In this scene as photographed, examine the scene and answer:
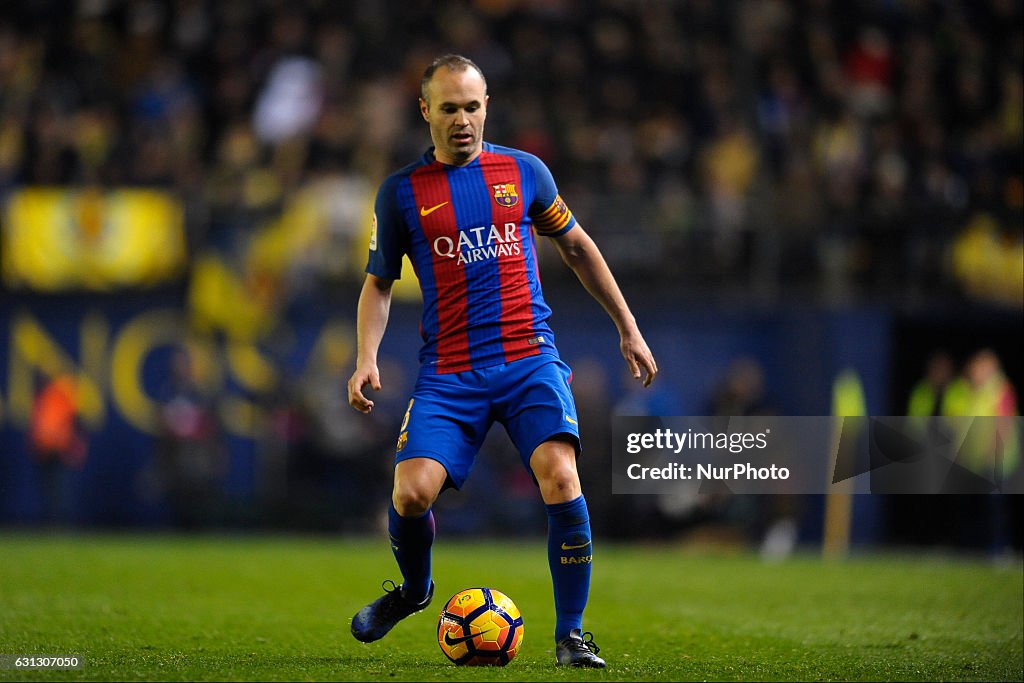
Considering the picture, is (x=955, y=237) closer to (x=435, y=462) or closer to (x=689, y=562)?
(x=689, y=562)

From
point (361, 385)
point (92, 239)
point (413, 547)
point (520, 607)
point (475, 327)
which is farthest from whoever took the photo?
point (92, 239)

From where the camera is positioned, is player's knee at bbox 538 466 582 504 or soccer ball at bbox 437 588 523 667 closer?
player's knee at bbox 538 466 582 504

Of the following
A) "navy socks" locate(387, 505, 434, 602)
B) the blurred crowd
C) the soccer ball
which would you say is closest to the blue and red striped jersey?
"navy socks" locate(387, 505, 434, 602)

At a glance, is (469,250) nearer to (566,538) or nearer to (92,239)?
(566,538)

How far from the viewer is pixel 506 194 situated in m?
6.14

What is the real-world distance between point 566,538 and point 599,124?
12.6 m

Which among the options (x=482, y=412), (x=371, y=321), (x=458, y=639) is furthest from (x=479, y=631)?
(x=371, y=321)

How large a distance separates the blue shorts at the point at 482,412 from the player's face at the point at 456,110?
0.94 m

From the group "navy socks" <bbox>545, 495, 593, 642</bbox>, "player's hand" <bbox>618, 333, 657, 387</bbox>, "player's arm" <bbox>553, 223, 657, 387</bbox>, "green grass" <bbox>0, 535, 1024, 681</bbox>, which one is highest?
"player's arm" <bbox>553, 223, 657, 387</bbox>

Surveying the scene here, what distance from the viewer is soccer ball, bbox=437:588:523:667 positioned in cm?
602

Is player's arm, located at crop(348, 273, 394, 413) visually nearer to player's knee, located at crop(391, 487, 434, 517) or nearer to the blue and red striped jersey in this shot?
the blue and red striped jersey

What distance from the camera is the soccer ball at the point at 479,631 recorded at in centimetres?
602

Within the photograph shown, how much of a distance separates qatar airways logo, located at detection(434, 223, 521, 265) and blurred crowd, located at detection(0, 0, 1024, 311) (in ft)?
32.7

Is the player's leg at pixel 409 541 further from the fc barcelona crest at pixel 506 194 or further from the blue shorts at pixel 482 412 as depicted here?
the fc barcelona crest at pixel 506 194
